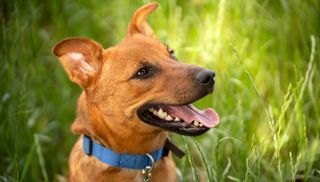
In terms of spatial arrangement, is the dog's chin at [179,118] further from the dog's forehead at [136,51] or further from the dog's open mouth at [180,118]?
the dog's forehead at [136,51]

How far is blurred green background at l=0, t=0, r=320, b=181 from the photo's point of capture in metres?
4.66

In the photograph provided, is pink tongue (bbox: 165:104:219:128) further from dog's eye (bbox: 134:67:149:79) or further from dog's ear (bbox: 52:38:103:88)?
dog's ear (bbox: 52:38:103:88)

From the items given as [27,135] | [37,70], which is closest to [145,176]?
[27,135]

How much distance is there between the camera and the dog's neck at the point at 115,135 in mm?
4137

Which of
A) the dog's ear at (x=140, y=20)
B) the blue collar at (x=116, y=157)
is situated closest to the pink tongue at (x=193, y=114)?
the blue collar at (x=116, y=157)

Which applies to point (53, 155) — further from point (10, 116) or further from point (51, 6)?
point (51, 6)

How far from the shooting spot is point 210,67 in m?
5.60

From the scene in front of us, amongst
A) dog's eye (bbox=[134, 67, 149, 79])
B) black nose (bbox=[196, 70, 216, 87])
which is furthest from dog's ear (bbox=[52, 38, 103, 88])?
black nose (bbox=[196, 70, 216, 87])

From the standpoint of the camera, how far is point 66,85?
6.27 meters

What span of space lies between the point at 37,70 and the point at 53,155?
0.76 meters

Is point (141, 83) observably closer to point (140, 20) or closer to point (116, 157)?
point (116, 157)

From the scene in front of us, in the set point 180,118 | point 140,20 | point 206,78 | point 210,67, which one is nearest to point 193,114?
point 180,118

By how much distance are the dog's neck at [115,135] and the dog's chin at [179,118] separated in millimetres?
145

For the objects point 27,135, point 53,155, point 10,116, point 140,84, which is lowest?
point 53,155
